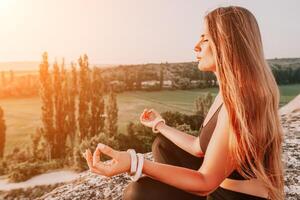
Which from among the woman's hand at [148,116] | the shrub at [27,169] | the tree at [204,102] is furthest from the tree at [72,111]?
the woman's hand at [148,116]

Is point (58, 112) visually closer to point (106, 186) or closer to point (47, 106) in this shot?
point (47, 106)

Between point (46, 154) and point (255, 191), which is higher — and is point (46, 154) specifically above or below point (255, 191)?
below

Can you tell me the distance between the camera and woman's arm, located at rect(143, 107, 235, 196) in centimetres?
116

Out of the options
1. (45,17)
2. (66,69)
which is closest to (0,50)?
(45,17)

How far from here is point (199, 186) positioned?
3.88 feet

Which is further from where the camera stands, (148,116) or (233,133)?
(148,116)

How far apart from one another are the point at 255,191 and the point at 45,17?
398 centimetres

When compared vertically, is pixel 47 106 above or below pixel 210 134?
below

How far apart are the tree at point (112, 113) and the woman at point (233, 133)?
5147 millimetres

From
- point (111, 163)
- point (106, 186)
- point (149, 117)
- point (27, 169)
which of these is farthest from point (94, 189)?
point (27, 169)

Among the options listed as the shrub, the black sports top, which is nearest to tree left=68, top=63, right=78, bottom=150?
the shrub

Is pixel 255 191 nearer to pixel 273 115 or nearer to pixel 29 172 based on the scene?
pixel 273 115

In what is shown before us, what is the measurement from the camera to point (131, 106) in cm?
645

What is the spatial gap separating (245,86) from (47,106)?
17.2ft
